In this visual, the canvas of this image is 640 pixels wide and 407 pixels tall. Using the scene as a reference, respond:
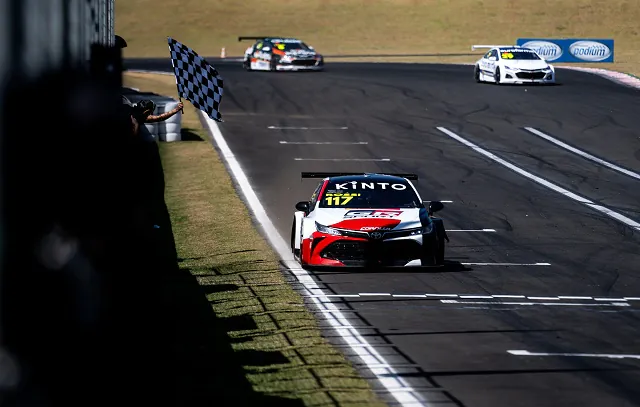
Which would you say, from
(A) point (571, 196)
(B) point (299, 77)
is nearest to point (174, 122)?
(A) point (571, 196)

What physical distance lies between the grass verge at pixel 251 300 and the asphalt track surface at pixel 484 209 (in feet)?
1.74

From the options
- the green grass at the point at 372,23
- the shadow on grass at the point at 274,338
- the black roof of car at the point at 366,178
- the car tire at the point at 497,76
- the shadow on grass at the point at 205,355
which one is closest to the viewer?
the shadow on grass at the point at 205,355

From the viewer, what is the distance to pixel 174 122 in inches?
1127

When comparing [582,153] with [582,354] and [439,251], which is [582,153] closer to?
[439,251]

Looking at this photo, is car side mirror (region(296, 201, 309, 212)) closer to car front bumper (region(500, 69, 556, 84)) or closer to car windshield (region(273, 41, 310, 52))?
car front bumper (region(500, 69, 556, 84))

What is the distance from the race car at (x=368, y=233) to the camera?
14.9 meters

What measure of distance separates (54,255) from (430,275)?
35.4ft

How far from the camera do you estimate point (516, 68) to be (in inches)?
1575

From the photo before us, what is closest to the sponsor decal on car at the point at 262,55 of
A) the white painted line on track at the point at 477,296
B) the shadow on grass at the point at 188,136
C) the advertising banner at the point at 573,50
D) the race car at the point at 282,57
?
the race car at the point at 282,57

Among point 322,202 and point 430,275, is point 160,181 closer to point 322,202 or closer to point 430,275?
point 322,202

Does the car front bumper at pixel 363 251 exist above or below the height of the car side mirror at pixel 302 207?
below

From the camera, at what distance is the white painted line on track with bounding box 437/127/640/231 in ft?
65.4

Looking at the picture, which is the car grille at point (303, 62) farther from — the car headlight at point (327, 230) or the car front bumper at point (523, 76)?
the car headlight at point (327, 230)

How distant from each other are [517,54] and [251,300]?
29.4m
